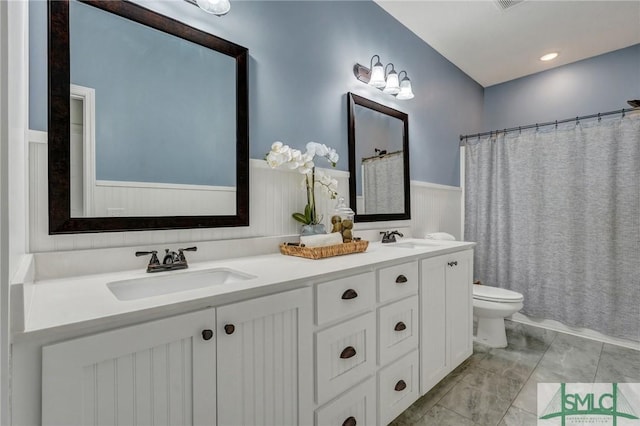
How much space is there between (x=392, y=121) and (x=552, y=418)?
6.63 feet

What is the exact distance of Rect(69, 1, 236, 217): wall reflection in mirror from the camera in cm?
111

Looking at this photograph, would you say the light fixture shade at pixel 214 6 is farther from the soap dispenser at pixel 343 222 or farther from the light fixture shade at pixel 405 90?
the light fixture shade at pixel 405 90

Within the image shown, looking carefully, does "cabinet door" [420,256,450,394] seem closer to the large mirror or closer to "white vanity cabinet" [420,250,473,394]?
"white vanity cabinet" [420,250,473,394]

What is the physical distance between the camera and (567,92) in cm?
309

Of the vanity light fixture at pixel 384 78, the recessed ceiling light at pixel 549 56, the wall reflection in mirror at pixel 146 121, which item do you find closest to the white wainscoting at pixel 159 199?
the wall reflection in mirror at pixel 146 121

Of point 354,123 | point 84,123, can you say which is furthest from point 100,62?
point 354,123

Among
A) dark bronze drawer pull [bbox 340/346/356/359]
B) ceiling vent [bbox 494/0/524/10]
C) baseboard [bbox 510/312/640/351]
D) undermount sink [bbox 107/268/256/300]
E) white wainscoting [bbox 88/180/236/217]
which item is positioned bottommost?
baseboard [bbox 510/312/640/351]

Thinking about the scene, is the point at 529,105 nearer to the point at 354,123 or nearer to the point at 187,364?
the point at 354,123

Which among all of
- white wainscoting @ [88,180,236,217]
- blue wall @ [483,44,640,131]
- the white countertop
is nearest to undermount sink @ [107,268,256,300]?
the white countertop

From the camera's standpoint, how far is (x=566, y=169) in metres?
2.66

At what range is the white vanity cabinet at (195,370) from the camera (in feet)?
2.17

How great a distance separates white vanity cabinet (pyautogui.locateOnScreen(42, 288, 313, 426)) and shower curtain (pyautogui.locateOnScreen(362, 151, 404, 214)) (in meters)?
1.24

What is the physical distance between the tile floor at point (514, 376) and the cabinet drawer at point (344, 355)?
499 millimetres

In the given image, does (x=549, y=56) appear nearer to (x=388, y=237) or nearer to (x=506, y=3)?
(x=506, y=3)
